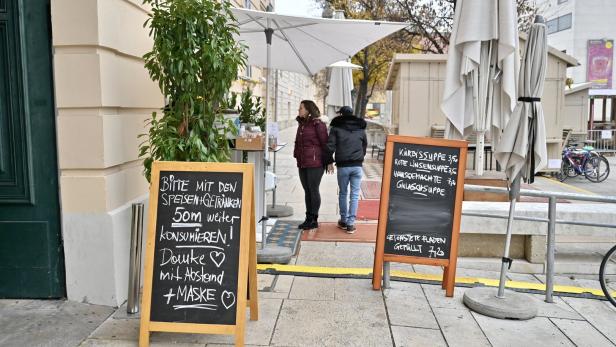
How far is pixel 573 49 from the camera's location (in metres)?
44.9

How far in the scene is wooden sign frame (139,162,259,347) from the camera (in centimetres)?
385

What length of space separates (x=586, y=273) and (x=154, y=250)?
5158mm

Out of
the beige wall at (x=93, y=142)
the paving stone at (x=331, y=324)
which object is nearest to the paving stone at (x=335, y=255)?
the paving stone at (x=331, y=324)

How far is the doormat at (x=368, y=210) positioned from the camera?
29.2 ft

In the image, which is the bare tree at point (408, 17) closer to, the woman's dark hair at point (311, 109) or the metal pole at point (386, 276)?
the woman's dark hair at point (311, 109)

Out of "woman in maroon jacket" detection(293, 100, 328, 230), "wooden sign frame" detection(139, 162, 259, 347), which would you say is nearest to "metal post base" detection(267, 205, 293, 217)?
"woman in maroon jacket" detection(293, 100, 328, 230)

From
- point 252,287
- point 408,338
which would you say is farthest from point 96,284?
point 408,338

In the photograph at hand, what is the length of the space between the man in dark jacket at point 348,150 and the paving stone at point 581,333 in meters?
3.55

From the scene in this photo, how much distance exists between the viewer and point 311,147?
7.65 meters

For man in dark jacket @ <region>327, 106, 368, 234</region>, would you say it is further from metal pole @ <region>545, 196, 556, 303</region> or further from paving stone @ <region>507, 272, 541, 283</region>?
metal pole @ <region>545, 196, 556, 303</region>

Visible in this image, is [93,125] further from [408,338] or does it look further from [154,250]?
[408,338]

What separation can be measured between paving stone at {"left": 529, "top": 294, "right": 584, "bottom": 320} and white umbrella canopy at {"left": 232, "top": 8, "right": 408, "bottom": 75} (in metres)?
3.21

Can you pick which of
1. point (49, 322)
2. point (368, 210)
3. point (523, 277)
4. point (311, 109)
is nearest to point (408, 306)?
point (523, 277)

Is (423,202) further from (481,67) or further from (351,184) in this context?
(351,184)
